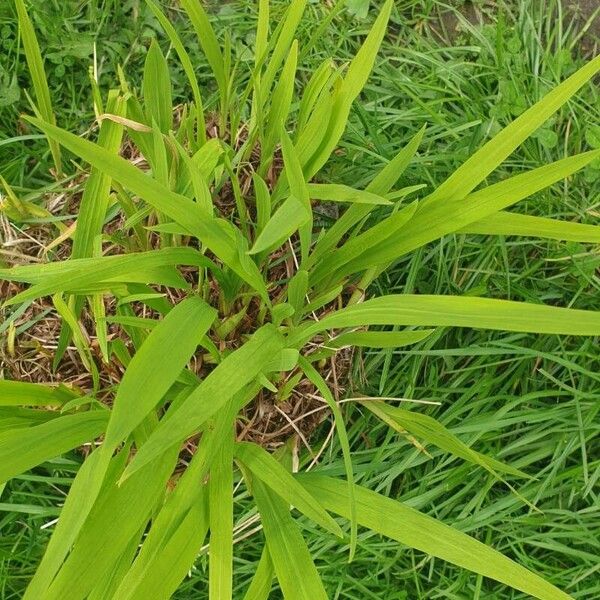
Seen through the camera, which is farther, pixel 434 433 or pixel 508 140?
pixel 434 433

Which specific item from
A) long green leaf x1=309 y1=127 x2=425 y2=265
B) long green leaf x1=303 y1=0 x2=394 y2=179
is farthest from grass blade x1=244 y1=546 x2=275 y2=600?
long green leaf x1=303 y1=0 x2=394 y2=179

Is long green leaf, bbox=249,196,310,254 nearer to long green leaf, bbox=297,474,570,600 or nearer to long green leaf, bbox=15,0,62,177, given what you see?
long green leaf, bbox=297,474,570,600

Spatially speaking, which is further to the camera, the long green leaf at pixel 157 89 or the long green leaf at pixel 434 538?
the long green leaf at pixel 157 89

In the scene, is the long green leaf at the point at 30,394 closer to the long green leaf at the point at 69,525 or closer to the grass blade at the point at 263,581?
the long green leaf at the point at 69,525

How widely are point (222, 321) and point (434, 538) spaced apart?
35cm

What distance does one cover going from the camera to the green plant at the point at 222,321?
601 millimetres

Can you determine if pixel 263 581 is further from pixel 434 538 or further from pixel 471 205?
pixel 471 205

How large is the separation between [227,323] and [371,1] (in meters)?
0.70

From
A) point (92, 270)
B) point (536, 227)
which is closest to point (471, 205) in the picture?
point (536, 227)

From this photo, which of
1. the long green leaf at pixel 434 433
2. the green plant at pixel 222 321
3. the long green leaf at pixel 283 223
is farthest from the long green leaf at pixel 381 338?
the long green leaf at pixel 283 223

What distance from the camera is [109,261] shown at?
0.61 m

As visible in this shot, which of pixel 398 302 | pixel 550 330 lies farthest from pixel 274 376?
pixel 550 330

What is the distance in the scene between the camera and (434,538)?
0.71 metres

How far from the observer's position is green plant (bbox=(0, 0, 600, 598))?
601 mm
